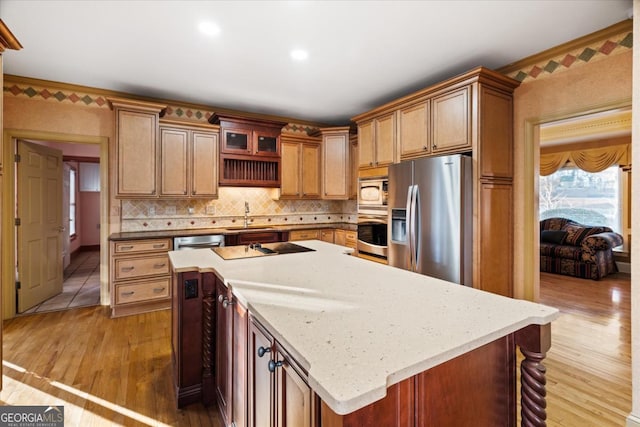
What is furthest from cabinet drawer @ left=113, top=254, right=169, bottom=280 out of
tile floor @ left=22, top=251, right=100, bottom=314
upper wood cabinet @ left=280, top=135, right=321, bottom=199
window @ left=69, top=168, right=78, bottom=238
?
window @ left=69, top=168, right=78, bottom=238

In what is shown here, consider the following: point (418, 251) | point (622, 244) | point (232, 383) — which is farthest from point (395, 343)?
point (622, 244)

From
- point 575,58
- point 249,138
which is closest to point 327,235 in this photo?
point 249,138

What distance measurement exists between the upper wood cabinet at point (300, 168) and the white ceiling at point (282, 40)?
1.04m

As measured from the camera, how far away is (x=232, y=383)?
1559 mm

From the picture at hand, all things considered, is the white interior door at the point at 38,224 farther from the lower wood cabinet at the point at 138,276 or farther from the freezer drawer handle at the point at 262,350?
the freezer drawer handle at the point at 262,350

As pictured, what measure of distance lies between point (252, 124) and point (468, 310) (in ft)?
12.8

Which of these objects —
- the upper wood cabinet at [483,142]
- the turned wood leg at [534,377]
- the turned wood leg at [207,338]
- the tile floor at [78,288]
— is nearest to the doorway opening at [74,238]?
the tile floor at [78,288]

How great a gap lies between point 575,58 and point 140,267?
4.71m

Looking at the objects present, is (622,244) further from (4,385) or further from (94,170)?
(94,170)

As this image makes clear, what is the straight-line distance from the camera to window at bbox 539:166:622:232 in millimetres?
6102

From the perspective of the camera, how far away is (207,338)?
191 cm

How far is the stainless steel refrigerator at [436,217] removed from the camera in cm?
276

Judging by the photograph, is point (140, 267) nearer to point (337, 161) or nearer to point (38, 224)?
point (38, 224)

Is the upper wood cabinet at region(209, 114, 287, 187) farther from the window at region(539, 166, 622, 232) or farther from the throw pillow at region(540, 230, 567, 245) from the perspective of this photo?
the window at region(539, 166, 622, 232)
